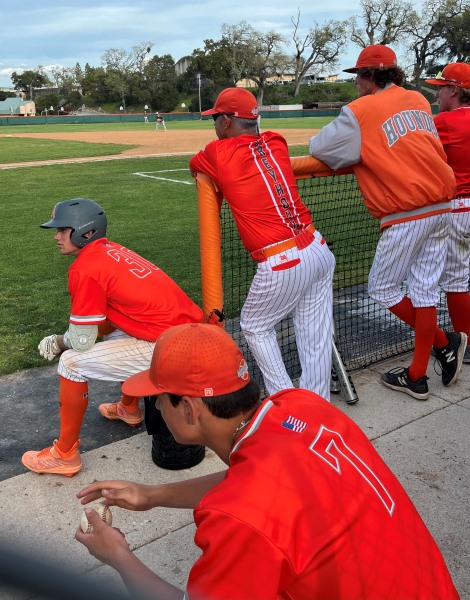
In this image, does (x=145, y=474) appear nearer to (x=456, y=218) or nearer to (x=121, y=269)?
(x=121, y=269)

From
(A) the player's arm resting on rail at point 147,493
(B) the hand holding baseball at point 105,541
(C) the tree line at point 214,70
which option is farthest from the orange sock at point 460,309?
(C) the tree line at point 214,70

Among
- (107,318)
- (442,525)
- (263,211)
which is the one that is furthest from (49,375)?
(442,525)

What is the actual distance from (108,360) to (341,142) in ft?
5.92

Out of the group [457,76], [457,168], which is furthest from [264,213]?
[457,76]

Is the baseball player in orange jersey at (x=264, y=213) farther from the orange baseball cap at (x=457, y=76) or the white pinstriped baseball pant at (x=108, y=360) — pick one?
the orange baseball cap at (x=457, y=76)

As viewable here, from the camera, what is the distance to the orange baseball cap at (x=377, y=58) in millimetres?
3746

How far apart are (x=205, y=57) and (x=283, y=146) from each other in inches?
3725

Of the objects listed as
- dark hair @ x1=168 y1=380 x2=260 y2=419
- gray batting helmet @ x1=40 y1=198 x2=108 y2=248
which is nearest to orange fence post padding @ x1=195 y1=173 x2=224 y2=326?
gray batting helmet @ x1=40 y1=198 x2=108 y2=248

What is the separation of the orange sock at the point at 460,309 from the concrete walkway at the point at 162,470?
0.32 m

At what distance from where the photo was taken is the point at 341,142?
3789 millimetres

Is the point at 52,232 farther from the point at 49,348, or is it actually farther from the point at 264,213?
the point at 264,213

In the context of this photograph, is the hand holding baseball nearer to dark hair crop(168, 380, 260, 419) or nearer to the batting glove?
dark hair crop(168, 380, 260, 419)

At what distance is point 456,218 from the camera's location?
14.9 feet

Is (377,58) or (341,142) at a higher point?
(377,58)
